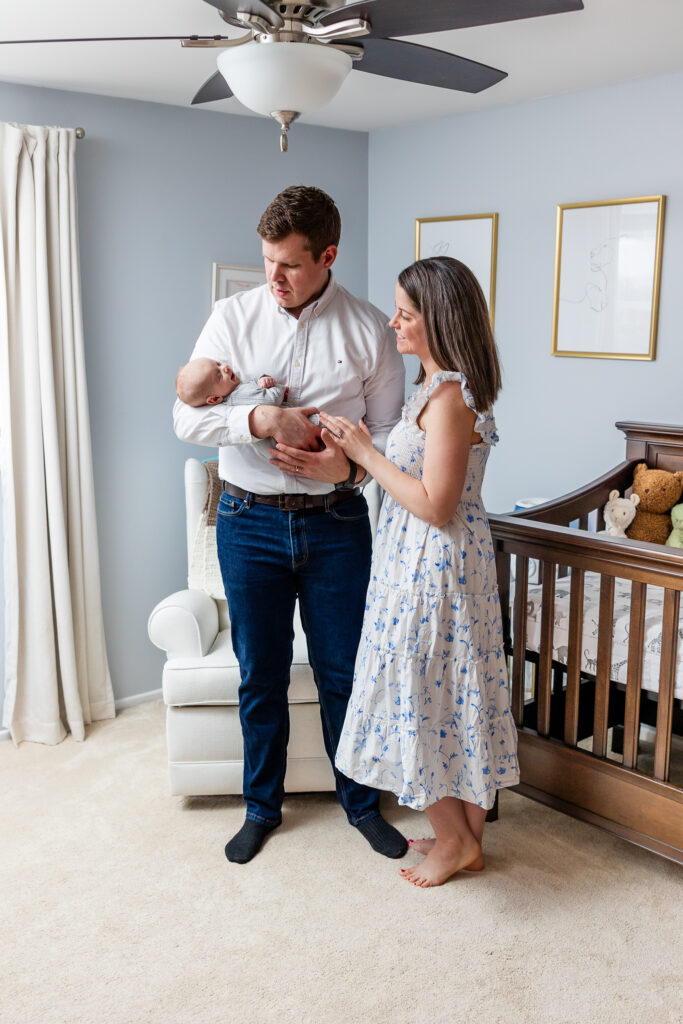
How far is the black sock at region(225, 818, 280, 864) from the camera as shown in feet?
7.56

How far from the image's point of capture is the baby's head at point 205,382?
204 cm

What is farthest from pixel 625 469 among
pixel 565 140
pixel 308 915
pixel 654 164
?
pixel 308 915

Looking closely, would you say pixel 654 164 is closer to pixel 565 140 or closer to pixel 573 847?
pixel 565 140

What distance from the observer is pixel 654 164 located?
2863 mm

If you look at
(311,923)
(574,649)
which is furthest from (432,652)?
(311,923)

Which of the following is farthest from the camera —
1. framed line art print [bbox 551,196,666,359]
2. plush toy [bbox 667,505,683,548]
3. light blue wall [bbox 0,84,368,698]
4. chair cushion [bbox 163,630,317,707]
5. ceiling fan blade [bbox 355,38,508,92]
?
light blue wall [bbox 0,84,368,698]

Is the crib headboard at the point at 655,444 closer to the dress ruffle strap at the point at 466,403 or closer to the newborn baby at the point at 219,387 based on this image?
the dress ruffle strap at the point at 466,403

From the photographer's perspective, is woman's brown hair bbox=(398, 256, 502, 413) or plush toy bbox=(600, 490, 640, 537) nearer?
woman's brown hair bbox=(398, 256, 502, 413)

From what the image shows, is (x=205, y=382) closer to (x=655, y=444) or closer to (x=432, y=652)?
(x=432, y=652)

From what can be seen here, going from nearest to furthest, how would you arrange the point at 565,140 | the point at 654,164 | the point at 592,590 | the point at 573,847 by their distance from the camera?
the point at 573,847 < the point at 592,590 < the point at 654,164 < the point at 565,140

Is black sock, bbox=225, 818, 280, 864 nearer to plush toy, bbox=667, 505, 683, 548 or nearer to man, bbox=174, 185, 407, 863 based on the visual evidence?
man, bbox=174, 185, 407, 863

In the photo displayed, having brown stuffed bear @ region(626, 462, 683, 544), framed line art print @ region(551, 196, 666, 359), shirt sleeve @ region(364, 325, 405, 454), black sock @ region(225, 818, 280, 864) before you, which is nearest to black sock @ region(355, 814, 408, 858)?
black sock @ region(225, 818, 280, 864)

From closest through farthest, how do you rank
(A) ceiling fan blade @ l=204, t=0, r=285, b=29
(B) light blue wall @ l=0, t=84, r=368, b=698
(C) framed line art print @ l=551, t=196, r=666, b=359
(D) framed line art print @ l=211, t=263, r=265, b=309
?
(A) ceiling fan blade @ l=204, t=0, r=285, b=29
(C) framed line art print @ l=551, t=196, r=666, b=359
(B) light blue wall @ l=0, t=84, r=368, b=698
(D) framed line art print @ l=211, t=263, r=265, b=309

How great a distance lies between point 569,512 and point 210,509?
3.83ft
